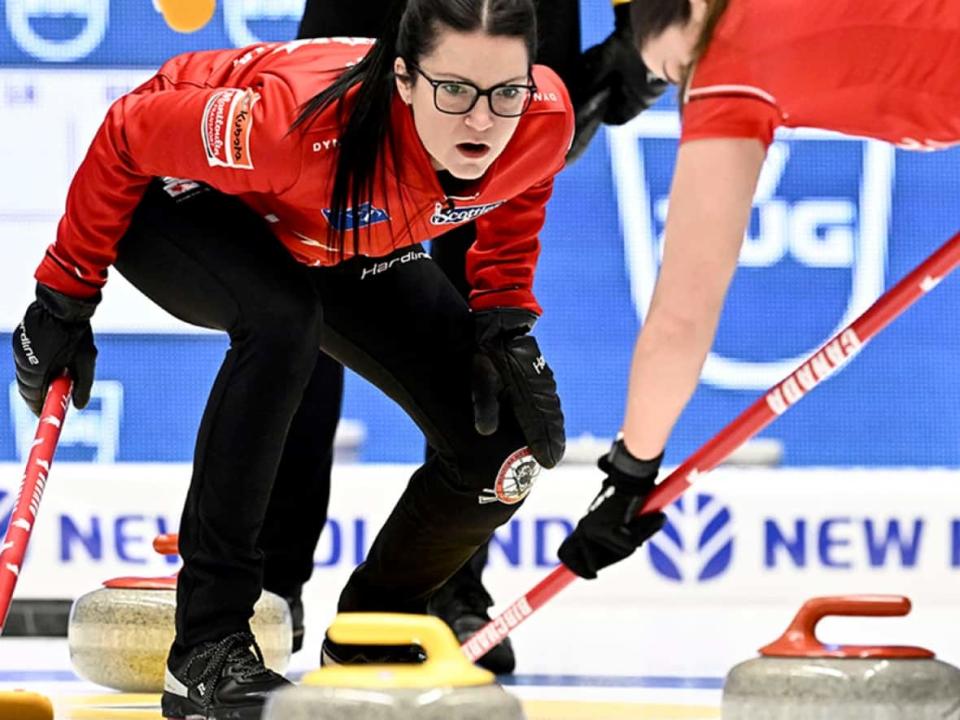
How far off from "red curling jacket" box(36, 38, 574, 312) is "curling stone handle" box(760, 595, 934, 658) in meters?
0.71

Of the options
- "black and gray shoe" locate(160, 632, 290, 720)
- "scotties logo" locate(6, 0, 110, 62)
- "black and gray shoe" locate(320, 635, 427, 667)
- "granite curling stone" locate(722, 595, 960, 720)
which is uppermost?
"scotties logo" locate(6, 0, 110, 62)

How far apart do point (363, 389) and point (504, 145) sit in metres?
2.11

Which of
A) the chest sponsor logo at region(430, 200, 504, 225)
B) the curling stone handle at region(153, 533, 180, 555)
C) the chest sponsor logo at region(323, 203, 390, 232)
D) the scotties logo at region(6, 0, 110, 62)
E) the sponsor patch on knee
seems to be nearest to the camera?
the chest sponsor logo at region(323, 203, 390, 232)

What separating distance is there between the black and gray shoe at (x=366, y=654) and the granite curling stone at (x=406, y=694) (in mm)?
924

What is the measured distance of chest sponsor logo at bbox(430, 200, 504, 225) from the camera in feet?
7.79

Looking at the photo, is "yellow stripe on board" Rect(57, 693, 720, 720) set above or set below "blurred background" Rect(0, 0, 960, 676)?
below

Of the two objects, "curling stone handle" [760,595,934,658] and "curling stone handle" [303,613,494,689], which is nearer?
"curling stone handle" [303,613,494,689]

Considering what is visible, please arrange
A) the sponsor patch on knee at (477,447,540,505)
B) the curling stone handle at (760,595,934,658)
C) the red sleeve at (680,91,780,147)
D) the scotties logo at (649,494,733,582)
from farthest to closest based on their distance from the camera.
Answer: the scotties logo at (649,494,733,582), the sponsor patch on knee at (477,447,540,505), the curling stone handle at (760,595,934,658), the red sleeve at (680,91,780,147)

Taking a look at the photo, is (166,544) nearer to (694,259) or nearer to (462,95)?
(462,95)

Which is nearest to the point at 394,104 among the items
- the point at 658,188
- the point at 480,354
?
the point at 480,354

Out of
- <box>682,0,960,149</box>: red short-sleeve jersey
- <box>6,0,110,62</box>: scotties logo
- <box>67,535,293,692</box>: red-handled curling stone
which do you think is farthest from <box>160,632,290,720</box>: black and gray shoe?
<box>6,0,110,62</box>: scotties logo

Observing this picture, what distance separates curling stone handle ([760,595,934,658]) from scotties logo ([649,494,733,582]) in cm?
195

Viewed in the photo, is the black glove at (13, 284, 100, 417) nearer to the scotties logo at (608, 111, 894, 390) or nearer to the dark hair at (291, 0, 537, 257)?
the dark hair at (291, 0, 537, 257)

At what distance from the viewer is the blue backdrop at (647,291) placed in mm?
4277
